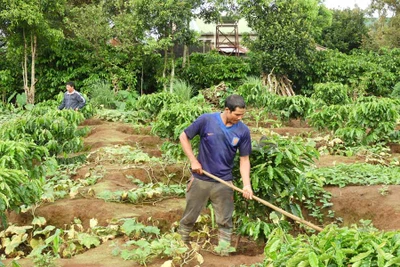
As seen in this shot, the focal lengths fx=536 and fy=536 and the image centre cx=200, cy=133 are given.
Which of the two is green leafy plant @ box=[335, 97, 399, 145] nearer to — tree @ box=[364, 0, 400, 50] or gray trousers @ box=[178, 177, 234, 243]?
gray trousers @ box=[178, 177, 234, 243]

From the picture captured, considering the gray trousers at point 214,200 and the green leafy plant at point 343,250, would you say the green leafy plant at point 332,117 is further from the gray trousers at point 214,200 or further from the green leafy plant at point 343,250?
the green leafy plant at point 343,250

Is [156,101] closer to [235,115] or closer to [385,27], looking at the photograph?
[235,115]

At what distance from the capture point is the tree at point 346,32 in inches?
1048

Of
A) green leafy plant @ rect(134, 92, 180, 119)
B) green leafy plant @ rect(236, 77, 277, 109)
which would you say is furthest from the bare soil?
green leafy plant @ rect(236, 77, 277, 109)

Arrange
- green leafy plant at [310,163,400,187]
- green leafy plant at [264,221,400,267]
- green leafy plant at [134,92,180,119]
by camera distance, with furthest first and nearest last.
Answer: green leafy plant at [134,92,180,119]
green leafy plant at [310,163,400,187]
green leafy plant at [264,221,400,267]

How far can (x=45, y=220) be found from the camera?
5.90 m

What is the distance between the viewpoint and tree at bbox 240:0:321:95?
1877cm

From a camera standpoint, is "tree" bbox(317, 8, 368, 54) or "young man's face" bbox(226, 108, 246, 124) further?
"tree" bbox(317, 8, 368, 54)

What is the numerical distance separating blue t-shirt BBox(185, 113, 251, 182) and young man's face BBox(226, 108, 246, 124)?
86 mm

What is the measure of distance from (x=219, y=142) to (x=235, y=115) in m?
0.30

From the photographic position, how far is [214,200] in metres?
4.90

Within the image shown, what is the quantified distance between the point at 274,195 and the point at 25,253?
264cm

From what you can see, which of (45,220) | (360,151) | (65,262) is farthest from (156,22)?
(65,262)

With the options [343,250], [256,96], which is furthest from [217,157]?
[256,96]
